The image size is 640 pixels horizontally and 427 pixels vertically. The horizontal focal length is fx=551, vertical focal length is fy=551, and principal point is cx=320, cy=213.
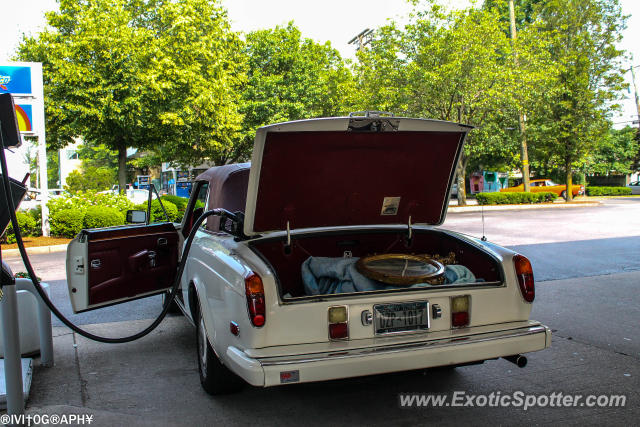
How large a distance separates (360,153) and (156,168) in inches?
2041

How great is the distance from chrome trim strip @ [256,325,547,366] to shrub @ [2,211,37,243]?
14062 millimetres

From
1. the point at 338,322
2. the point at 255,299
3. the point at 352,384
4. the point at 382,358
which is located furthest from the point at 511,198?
the point at 255,299

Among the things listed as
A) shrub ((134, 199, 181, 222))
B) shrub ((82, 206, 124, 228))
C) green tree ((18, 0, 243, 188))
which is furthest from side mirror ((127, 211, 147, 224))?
green tree ((18, 0, 243, 188))

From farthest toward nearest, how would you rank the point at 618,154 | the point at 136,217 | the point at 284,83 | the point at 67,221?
the point at 618,154, the point at 284,83, the point at 67,221, the point at 136,217

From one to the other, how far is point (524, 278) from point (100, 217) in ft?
44.6

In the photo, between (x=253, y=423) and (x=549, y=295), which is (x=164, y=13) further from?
(x=253, y=423)

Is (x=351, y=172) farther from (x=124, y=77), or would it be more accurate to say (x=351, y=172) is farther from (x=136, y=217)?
(x=124, y=77)

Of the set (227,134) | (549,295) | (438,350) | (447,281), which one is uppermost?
(227,134)

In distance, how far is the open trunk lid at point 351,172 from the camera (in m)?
3.68

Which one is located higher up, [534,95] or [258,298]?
[534,95]

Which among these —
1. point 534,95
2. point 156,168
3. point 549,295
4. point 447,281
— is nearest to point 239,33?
point 534,95

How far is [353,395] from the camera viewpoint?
13.0 ft

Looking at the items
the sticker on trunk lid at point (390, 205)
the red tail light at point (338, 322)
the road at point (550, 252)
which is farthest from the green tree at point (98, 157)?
the red tail light at point (338, 322)

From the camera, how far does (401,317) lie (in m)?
3.46
